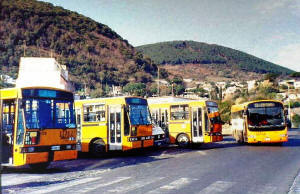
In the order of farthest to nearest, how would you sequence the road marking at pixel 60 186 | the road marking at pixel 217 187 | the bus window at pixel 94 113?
the bus window at pixel 94 113 < the road marking at pixel 60 186 < the road marking at pixel 217 187

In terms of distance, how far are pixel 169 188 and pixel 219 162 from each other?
18.0 ft

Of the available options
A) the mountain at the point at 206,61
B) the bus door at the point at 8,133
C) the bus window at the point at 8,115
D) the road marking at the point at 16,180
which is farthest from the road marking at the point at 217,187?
the mountain at the point at 206,61

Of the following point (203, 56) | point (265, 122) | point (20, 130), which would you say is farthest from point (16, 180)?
point (203, 56)

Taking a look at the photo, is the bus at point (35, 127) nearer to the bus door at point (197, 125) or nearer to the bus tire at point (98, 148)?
the bus tire at point (98, 148)

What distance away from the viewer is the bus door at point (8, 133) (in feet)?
36.8

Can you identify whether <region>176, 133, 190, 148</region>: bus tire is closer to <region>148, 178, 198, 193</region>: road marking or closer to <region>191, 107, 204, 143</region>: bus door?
<region>191, 107, 204, 143</region>: bus door

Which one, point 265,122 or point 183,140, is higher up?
point 265,122

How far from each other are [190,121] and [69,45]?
270 feet

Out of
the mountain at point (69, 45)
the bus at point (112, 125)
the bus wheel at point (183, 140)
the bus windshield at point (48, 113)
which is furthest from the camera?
the mountain at point (69, 45)

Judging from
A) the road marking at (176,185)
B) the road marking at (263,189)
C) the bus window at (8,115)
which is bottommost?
the road marking at (263,189)

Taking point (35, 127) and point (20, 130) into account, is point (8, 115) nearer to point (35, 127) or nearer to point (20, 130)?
point (20, 130)

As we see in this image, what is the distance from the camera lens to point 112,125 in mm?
16328

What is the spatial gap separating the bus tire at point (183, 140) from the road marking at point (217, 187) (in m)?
11.3

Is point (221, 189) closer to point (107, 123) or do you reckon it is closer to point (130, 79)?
point (107, 123)
